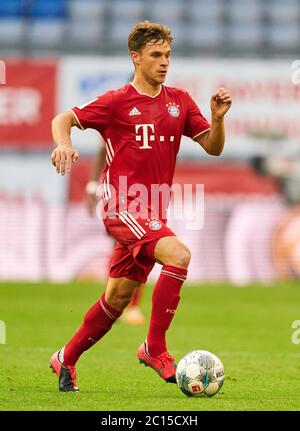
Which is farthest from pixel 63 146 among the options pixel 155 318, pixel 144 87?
pixel 155 318

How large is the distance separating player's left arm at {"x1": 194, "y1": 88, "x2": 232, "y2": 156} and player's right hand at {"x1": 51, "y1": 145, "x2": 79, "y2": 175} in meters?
0.99

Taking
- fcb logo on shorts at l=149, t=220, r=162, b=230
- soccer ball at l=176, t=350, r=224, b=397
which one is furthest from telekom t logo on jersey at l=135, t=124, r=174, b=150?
soccer ball at l=176, t=350, r=224, b=397

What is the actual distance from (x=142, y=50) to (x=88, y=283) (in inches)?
403

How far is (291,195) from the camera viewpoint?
17.4 meters

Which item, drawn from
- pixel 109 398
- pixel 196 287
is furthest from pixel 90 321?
pixel 196 287

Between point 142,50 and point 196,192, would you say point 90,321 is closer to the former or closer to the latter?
point 142,50

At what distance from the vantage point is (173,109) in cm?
686

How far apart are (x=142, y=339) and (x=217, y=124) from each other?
381cm

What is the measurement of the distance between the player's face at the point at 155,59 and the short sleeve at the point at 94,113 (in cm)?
31

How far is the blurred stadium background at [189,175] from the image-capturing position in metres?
17.2

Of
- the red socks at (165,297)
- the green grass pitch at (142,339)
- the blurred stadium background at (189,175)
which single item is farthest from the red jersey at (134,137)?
the blurred stadium background at (189,175)

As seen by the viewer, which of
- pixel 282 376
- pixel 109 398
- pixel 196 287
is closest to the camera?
pixel 109 398

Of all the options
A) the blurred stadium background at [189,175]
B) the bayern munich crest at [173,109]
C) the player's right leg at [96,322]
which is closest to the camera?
the player's right leg at [96,322]

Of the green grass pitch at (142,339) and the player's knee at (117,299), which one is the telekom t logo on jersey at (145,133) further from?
the green grass pitch at (142,339)
